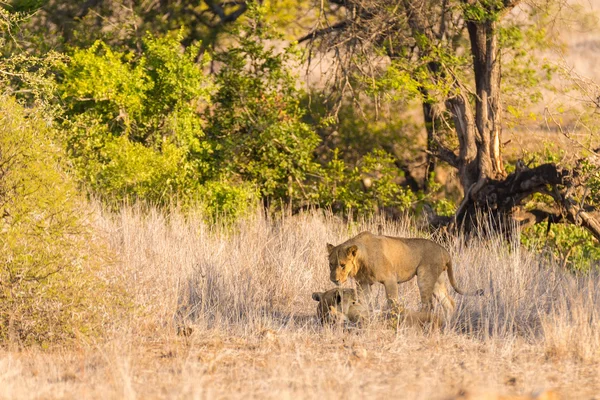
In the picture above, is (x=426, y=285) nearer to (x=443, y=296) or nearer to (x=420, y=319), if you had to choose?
(x=443, y=296)

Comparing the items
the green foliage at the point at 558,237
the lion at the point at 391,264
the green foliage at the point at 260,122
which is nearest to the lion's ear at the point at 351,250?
the lion at the point at 391,264

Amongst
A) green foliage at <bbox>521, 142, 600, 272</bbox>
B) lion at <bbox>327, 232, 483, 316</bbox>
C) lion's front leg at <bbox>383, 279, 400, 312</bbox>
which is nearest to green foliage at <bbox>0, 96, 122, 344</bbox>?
lion at <bbox>327, 232, 483, 316</bbox>

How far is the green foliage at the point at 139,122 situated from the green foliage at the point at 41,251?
716cm

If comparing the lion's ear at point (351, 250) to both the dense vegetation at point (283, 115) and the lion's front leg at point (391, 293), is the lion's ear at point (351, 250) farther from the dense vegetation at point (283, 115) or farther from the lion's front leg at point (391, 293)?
the dense vegetation at point (283, 115)

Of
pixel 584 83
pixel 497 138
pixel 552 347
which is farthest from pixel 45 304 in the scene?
pixel 497 138

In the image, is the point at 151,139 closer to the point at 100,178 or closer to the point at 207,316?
the point at 100,178

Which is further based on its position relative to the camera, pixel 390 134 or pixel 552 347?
pixel 390 134

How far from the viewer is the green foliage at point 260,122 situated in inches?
676

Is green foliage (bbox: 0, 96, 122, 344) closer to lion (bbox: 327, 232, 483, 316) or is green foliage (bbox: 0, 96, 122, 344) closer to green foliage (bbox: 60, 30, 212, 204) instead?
lion (bbox: 327, 232, 483, 316)

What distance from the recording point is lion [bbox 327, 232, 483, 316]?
8172 mm

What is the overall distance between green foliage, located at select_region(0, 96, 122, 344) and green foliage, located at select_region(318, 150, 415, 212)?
9533mm

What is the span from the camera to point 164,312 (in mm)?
8711

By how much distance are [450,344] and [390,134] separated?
12039 mm

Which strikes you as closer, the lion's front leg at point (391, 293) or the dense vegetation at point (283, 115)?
the lion's front leg at point (391, 293)
